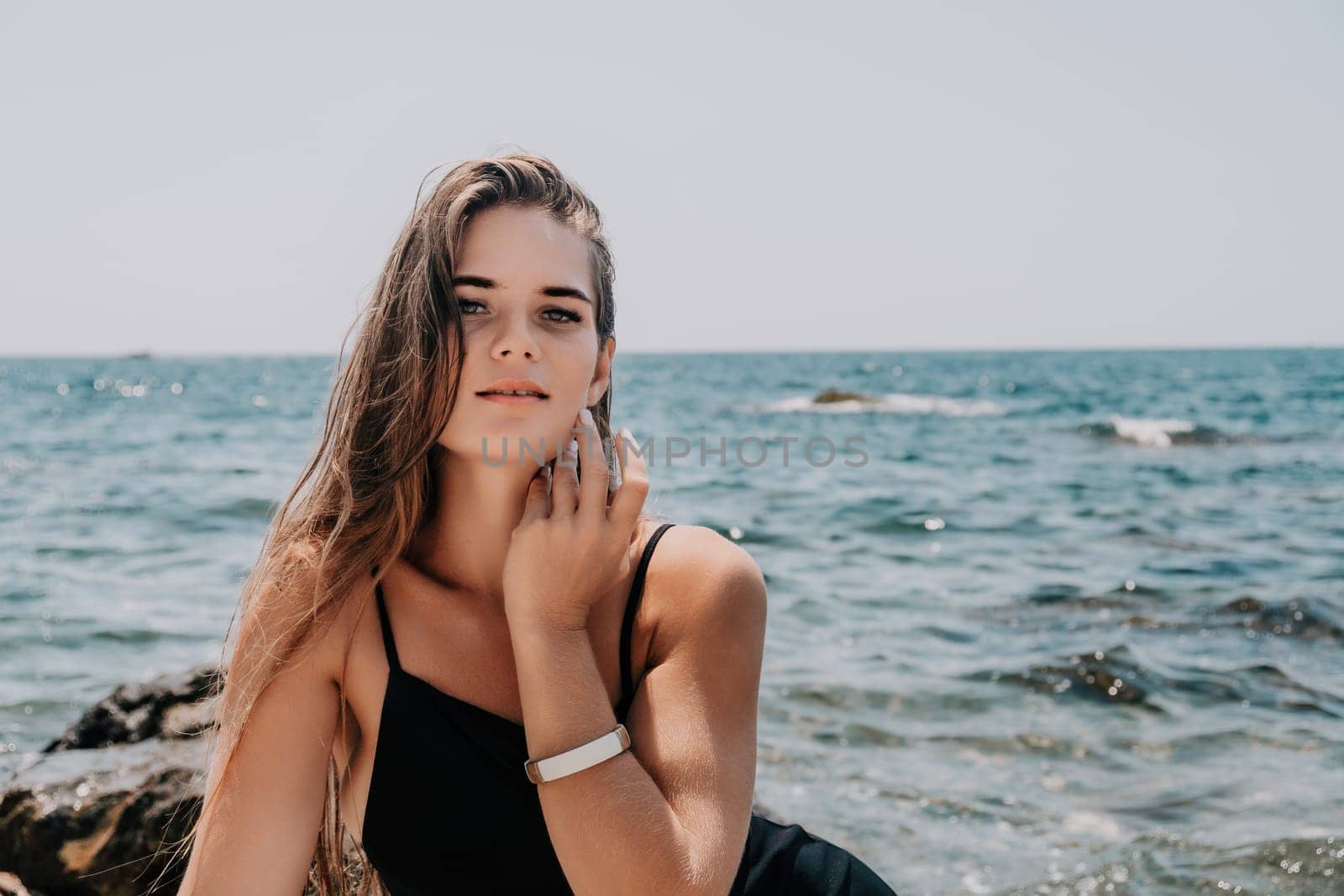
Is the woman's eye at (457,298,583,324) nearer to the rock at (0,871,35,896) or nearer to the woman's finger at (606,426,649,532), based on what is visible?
the woman's finger at (606,426,649,532)

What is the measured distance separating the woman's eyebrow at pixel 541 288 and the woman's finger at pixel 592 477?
1.03 feet

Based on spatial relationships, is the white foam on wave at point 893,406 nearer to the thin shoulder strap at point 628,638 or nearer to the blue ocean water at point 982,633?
the blue ocean water at point 982,633

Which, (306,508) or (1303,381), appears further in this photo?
(1303,381)

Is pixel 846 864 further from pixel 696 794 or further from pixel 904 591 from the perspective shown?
pixel 904 591

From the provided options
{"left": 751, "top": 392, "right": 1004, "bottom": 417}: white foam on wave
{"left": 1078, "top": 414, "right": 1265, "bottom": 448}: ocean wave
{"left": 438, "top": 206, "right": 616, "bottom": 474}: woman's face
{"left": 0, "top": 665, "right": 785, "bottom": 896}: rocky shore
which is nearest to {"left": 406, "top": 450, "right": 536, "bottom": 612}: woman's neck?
{"left": 438, "top": 206, "right": 616, "bottom": 474}: woman's face

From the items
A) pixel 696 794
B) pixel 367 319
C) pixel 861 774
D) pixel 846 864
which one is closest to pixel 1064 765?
pixel 861 774

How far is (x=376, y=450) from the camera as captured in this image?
8.27 ft

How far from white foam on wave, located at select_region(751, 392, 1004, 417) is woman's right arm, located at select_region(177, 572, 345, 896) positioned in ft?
109

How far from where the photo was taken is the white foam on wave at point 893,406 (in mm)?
35844

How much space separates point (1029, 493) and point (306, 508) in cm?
1532

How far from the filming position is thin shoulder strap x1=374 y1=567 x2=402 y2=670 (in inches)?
94.1

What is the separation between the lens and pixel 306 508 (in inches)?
99.7

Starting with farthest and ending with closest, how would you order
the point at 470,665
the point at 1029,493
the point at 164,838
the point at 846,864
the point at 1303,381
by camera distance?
the point at 1303,381 < the point at 1029,493 < the point at 164,838 < the point at 846,864 < the point at 470,665

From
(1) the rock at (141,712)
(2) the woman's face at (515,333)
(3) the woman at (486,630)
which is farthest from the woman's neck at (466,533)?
(1) the rock at (141,712)
